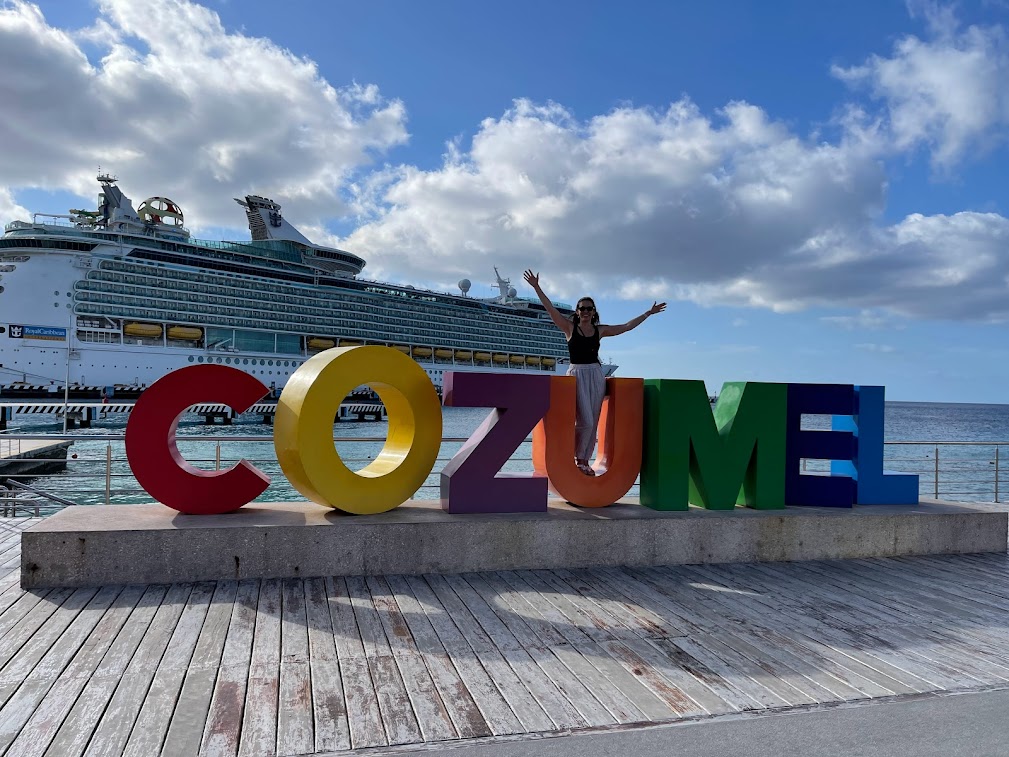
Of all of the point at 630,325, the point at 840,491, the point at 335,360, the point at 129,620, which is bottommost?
the point at 129,620

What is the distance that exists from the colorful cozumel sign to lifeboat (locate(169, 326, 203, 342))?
43.9m

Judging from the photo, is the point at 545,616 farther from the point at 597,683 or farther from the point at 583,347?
the point at 583,347

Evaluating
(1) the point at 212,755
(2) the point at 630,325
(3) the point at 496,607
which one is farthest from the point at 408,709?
(2) the point at 630,325

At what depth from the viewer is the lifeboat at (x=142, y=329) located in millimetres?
43438

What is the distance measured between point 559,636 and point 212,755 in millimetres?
1624

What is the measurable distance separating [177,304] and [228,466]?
88.2 ft

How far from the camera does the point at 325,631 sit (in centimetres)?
332

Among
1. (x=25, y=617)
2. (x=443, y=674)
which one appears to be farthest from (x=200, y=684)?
(x=25, y=617)

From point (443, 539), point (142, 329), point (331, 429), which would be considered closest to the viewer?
point (443, 539)

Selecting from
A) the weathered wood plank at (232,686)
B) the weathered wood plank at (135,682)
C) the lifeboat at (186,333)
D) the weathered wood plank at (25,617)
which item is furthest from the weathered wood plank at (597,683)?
the lifeboat at (186,333)

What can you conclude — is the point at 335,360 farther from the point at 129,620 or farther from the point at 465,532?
the point at 129,620

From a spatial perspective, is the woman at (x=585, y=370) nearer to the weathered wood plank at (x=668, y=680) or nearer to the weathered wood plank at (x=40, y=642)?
the weathered wood plank at (x=668, y=680)

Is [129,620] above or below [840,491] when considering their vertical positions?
below

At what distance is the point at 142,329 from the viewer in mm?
43781
